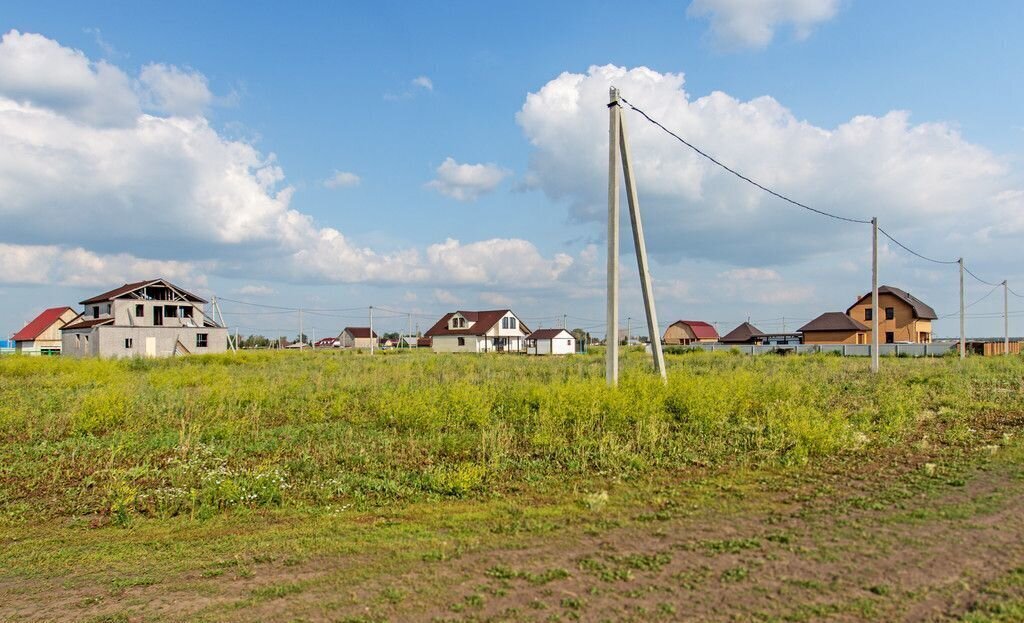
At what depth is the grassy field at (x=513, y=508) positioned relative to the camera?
3.94 m

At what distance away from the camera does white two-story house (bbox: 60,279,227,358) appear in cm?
4141

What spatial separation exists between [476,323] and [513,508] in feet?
196

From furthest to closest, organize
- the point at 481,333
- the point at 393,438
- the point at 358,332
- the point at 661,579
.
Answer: the point at 358,332 < the point at 481,333 < the point at 393,438 < the point at 661,579

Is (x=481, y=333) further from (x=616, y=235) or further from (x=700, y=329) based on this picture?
(x=616, y=235)

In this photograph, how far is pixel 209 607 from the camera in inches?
154

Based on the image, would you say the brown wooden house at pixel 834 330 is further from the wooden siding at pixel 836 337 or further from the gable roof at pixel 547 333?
the gable roof at pixel 547 333

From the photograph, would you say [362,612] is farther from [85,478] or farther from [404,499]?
[85,478]

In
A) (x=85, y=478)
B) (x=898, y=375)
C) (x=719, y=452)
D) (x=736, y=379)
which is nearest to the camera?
(x=85, y=478)

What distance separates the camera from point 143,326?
139ft

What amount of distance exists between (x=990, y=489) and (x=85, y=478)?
10.8 metres

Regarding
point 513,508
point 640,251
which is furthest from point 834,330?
point 513,508

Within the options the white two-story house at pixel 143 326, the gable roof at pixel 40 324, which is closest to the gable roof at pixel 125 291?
the white two-story house at pixel 143 326

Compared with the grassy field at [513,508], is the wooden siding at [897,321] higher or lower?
higher

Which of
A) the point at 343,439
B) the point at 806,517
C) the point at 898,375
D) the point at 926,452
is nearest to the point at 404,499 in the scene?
the point at 343,439
